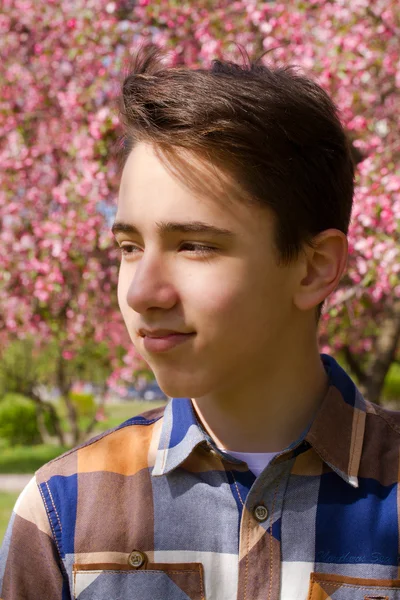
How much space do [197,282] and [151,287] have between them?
7 centimetres

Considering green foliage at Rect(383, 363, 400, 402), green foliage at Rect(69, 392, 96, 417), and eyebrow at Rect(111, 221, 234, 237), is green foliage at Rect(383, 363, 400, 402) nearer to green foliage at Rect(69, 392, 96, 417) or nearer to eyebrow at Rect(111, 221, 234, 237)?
green foliage at Rect(69, 392, 96, 417)

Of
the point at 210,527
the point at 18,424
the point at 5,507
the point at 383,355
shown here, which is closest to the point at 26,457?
the point at 18,424

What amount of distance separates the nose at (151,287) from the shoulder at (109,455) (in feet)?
1.06

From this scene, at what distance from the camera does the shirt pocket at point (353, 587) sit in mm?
1212

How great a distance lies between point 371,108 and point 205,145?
10.4 ft

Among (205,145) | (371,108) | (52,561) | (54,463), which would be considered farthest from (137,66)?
(371,108)

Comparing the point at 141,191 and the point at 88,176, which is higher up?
the point at 88,176

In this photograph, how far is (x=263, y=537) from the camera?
48.3 inches

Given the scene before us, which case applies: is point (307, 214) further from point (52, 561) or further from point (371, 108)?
point (371, 108)

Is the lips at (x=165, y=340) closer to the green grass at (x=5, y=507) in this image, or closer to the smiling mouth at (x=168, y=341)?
the smiling mouth at (x=168, y=341)

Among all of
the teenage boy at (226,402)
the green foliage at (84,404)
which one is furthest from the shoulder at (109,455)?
the green foliage at (84,404)

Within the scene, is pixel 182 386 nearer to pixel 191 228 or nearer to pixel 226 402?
pixel 226 402

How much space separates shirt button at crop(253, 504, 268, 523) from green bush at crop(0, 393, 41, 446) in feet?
48.2

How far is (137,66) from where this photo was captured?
4.72 feet
